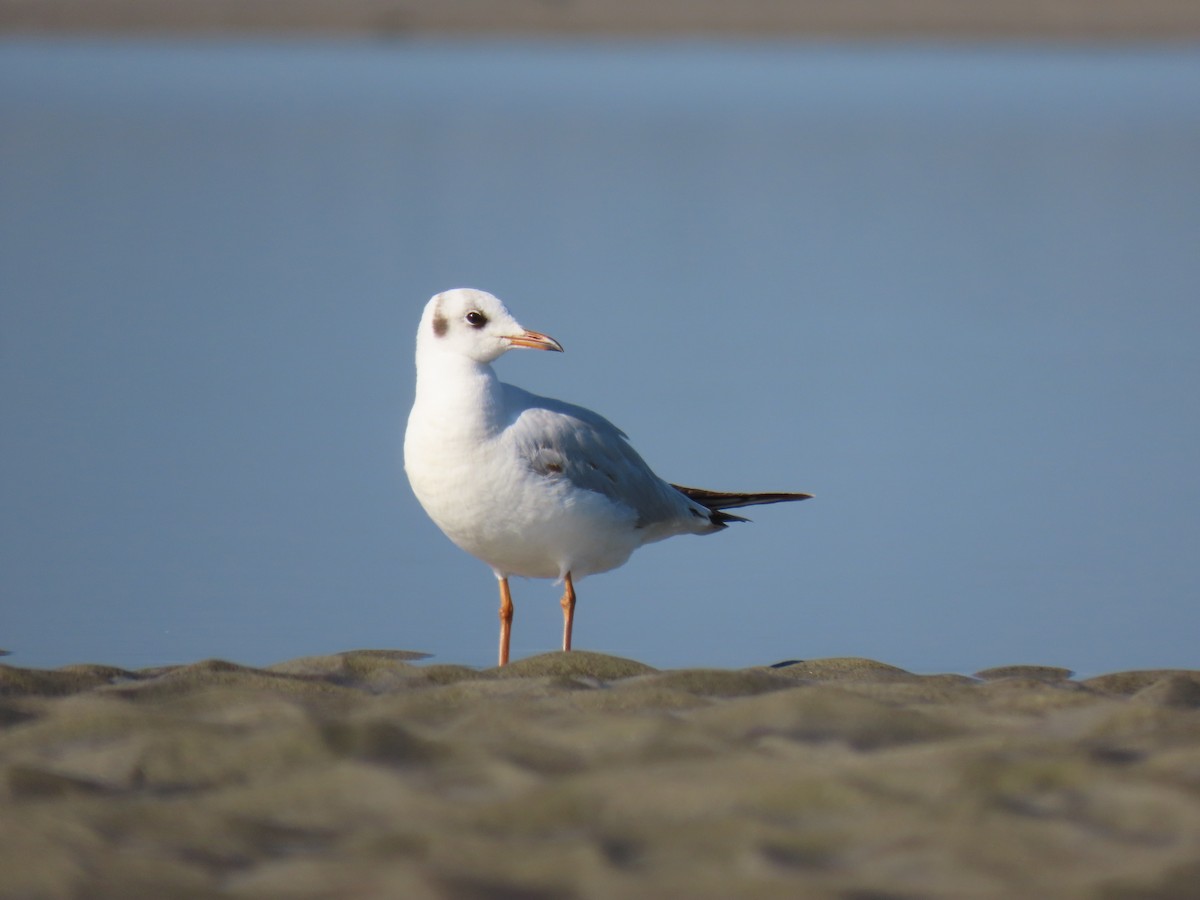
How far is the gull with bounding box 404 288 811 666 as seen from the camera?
5.75 meters

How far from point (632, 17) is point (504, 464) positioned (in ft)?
134

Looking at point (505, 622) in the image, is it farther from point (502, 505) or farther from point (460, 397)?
point (460, 397)

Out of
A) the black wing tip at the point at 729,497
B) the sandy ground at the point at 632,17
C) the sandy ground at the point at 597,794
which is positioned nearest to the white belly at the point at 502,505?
the black wing tip at the point at 729,497

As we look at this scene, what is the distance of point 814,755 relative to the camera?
3.83 m

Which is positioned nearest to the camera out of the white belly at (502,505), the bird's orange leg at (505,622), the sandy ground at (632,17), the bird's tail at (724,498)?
the white belly at (502,505)

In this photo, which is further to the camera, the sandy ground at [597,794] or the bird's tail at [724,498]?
the bird's tail at [724,498]

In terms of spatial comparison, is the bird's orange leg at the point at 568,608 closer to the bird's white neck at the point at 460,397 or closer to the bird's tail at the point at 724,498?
the bird's white neck at the point at 460,397

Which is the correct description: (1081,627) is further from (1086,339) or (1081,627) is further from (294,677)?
(1086,339)

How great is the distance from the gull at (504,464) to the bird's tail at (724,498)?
22.5 inches

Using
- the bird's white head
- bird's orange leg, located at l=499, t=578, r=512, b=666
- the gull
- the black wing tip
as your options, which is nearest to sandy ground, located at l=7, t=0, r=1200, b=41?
the black wing tip

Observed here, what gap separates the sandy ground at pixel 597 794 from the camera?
311cm

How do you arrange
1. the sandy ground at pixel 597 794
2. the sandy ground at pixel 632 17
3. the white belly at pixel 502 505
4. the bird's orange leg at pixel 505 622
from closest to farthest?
the sandy ground at pixel 597 794 → the white belly at pixel 502 505 → the bird's orange leg at pixel 505 622 → the sandy ground at pixel 632 17

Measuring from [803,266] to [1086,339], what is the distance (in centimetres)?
317

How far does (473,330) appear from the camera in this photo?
5.93 meters
